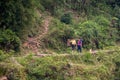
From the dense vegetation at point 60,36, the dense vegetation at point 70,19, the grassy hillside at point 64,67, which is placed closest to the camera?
the grassy hillside at point 64,67

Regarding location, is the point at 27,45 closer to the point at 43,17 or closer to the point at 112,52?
the point at 43,17

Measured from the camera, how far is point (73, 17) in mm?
27297

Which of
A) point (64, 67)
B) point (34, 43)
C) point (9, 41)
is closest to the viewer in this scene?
point (64, 67)

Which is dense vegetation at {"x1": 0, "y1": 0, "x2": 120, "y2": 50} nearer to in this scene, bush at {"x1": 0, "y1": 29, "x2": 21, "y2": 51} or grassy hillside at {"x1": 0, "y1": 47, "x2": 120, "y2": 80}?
bush at {"x1": 0, "y1": 29, "x2": 21, "y2": 51}

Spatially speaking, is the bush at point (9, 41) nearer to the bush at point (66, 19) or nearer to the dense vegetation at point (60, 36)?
the dense vegetation at point (60, 36)

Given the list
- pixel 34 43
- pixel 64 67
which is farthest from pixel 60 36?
pixel 64 67

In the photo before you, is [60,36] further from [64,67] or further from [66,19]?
[64,67]

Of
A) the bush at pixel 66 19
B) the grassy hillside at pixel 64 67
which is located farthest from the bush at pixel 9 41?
the bush at pixel 66 19

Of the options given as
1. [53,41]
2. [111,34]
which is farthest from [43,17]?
[111,34]

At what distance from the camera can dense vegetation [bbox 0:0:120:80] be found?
63.2 feet

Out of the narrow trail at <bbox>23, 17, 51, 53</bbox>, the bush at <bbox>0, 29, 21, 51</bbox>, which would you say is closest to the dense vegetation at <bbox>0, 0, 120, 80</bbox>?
the bush at <bbox>0, 29, 21, 51</bbox>

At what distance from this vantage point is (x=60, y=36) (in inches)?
933

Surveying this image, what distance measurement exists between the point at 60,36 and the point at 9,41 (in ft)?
15.1

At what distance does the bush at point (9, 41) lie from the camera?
788 inches
